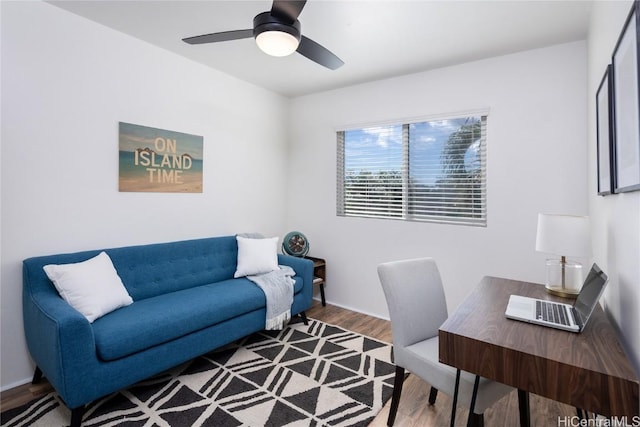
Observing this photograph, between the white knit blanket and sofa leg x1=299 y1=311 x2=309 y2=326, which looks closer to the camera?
the white knit blanket

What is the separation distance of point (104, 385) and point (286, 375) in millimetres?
1138

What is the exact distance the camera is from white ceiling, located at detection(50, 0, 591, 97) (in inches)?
85.0

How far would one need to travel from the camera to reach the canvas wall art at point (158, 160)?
2.71m

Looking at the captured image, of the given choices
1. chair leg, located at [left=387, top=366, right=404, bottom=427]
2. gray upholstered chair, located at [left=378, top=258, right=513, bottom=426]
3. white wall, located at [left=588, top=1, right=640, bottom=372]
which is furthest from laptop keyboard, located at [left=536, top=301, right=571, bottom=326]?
chair leg, located at [left=387, top=366, right=404, bottom=427]

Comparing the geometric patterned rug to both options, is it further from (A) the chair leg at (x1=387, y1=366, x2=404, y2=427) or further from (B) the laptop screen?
(B) the laptop screen

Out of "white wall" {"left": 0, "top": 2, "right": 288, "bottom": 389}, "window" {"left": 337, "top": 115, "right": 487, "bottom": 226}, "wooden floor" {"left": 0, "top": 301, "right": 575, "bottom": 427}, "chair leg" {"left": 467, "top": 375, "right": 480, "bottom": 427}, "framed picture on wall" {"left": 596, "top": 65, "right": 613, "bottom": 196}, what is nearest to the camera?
"chair leg" {"left": 467, "top": 375, "right": 480, "bottom": 427}

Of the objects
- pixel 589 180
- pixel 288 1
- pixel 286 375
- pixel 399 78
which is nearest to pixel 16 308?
pixel 286 375

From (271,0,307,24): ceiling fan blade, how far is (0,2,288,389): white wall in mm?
1711

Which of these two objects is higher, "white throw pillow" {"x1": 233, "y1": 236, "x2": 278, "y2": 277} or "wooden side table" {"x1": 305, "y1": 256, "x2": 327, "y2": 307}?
"white throw pillow" {"x1": 233, "y1": 236, "x2": 278, "y2": 277}

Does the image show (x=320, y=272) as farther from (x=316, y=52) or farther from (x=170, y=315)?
(x=316, y=52)

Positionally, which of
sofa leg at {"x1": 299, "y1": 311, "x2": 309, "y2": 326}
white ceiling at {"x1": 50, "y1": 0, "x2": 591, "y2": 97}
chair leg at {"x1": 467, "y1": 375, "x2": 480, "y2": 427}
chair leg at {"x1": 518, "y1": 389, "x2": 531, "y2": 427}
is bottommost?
sofa leg at {"x1": 299, "y1": 311, "x2": 309, "y2": 326}

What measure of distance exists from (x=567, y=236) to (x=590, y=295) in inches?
16.7

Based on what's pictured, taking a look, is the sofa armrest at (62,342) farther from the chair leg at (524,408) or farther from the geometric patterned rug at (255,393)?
the chair leg at (524,408)

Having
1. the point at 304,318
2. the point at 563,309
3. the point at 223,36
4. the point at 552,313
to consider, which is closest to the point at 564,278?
the point at 563,309
